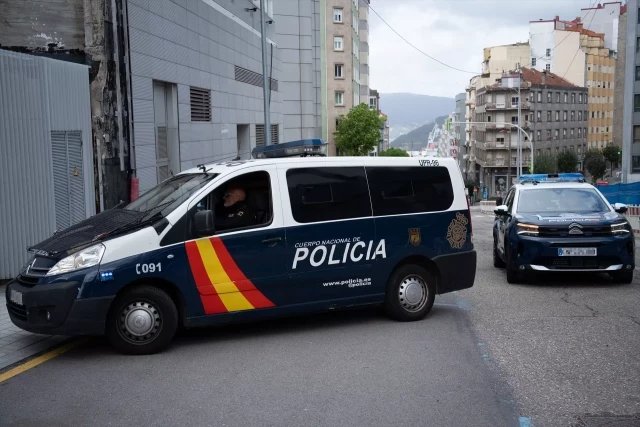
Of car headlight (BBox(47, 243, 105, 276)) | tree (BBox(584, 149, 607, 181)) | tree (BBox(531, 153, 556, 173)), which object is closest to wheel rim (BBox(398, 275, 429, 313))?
car headlight (BBox(47, 243, 105, 276))

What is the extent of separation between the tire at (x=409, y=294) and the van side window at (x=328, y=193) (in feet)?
2.94

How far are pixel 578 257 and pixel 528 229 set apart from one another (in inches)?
33.7

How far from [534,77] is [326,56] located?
114ft

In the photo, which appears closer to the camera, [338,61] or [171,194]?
[171,194]

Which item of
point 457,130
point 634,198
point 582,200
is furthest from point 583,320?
point 457,130

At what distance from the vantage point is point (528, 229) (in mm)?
11539

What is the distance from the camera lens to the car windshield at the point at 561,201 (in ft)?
40.1

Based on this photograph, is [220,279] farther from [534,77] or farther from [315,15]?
[534,77]

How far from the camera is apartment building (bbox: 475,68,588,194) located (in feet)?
326

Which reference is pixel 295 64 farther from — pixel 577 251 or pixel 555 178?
pixel 577 251

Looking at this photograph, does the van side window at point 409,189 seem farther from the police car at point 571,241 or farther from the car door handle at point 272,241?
the police car at point 571,241

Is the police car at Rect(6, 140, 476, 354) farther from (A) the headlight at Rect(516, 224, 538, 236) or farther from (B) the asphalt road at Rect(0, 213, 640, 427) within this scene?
(A) the headlight at Rect(516, 224, 538, 236)

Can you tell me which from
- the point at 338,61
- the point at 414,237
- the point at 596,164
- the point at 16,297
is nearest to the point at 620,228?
the point at 414,237

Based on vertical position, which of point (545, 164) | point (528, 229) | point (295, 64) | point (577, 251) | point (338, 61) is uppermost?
point (338, 61)
